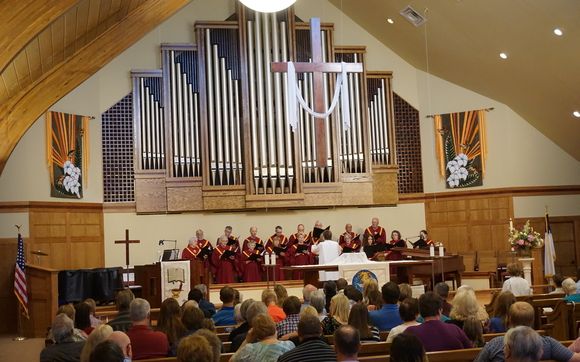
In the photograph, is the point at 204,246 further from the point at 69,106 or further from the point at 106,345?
the point at 106,345

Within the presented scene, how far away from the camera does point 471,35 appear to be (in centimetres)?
1448

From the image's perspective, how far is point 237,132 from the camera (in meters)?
15.8

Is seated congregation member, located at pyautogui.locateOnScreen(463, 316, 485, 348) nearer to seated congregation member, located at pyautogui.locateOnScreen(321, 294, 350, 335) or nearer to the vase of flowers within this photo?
seated congregation member, located at pyautogui.locateOnScreen(321, 294, 350, 335)

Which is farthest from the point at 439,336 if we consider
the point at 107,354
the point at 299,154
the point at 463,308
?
the point at 299,154

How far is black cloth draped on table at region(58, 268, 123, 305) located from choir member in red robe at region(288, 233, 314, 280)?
12.1 feet

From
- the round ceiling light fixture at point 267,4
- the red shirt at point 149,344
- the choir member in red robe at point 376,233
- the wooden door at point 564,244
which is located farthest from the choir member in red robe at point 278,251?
the red shirt at point 149,344

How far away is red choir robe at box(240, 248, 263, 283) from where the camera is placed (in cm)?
1528

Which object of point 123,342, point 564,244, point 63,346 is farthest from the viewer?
point 564,244

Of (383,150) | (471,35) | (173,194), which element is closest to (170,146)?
(173,194)

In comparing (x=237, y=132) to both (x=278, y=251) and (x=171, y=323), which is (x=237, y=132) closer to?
(x=278, y=251)

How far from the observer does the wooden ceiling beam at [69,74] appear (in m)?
10.8

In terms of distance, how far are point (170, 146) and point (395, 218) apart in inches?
201

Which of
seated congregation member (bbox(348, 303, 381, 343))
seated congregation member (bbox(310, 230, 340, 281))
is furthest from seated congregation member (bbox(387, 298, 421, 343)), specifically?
seated congregation member (bbox(310, 230, 340, 281))

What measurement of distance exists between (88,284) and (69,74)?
346cm
